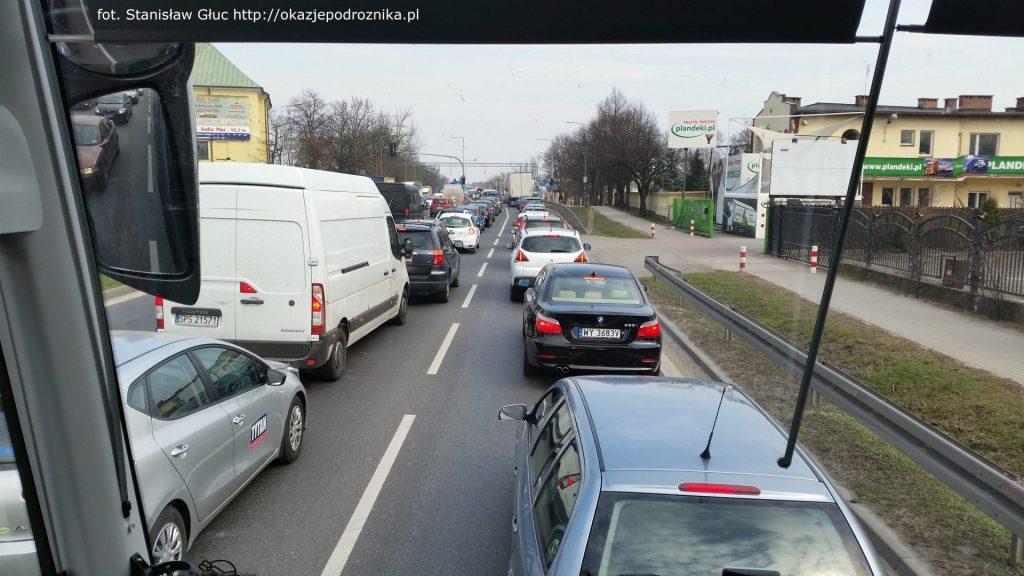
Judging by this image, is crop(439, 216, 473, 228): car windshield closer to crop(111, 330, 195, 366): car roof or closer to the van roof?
the van roof

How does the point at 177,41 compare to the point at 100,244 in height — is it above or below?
above

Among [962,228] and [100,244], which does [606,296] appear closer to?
[100,244]

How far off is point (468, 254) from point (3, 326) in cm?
3046

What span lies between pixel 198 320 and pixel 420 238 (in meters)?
9.14

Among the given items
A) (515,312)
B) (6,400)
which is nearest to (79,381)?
(6,400)

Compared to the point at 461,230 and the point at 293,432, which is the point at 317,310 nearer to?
the point at 293,432

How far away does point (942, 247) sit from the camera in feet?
54.2

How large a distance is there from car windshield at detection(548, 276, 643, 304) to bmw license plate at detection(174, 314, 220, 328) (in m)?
4.18

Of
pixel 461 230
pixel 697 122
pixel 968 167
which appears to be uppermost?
pixel 697 122

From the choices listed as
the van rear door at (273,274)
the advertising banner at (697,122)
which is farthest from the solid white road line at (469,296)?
the van rear door at (273,274)

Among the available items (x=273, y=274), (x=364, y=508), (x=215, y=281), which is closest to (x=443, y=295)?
(x=273, y=274)

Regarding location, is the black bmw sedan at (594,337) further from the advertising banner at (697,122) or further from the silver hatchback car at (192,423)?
the silver hatchback car at (192,423)

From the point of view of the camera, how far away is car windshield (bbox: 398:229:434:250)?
17.7 m

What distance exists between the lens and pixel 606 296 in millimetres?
10352
